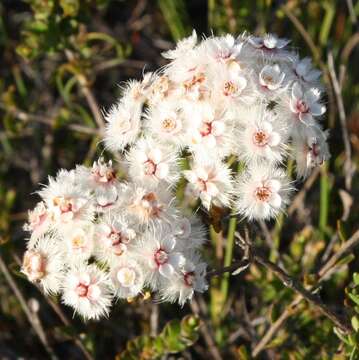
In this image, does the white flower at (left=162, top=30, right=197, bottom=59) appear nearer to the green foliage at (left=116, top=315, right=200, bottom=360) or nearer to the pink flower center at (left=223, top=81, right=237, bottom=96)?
the pink flower center at (left=223, top=81, right=237, bottom=96)

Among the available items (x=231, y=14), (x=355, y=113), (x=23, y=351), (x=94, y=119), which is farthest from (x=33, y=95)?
(x=355, y=113)

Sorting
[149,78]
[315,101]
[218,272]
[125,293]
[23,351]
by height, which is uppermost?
[149,78]

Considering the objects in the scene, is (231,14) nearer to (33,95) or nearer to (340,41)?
(340,41)

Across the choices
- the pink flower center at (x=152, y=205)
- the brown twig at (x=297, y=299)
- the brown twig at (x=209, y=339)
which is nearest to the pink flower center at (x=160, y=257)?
the pink flower center at (x=152, y=205)

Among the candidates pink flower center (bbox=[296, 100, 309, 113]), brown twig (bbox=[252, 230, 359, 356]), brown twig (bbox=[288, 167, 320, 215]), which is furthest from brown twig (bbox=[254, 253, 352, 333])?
brown twig (bbox=[288, 167, 320, 215])

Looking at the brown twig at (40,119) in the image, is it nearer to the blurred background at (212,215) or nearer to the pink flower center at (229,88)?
the blurred background at (212,215)
